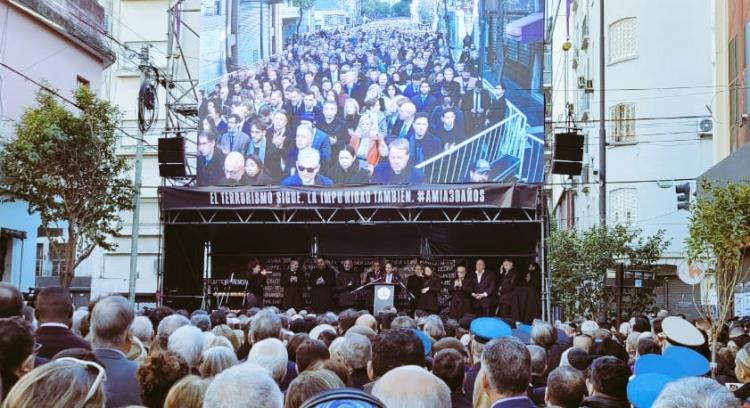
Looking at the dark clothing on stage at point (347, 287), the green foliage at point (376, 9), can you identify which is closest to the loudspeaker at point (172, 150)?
the dark clothing on stage at point (347, 287)

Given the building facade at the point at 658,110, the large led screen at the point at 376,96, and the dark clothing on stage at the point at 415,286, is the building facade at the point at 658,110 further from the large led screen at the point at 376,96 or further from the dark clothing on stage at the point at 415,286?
the dark clothing on stage at the point at 415,286

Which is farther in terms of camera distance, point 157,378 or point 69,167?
point 69,167

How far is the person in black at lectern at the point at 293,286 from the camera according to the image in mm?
21766

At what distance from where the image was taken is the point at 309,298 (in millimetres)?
22203

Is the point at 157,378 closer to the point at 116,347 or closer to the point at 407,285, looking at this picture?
the point at 116,347

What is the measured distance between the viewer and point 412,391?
378 cm

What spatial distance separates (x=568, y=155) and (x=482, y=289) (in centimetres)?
339

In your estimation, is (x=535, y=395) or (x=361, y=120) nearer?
(x=535, y=395)

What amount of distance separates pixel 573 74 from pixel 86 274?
2205 cm

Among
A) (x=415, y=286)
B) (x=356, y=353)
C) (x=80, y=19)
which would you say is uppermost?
(x=80, y=19)

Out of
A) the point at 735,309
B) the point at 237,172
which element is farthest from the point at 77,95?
the point at 735,309

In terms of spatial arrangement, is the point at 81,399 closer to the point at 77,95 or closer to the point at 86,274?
the point at 77,95

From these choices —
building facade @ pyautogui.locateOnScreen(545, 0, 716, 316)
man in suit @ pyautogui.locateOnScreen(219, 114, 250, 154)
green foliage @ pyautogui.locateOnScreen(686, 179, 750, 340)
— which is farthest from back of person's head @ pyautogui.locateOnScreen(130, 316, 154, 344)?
building facade @ pyautogui.locateOnScreen(545, 0, 716, 316)

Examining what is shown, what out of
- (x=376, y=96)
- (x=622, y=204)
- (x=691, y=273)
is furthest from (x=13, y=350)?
(x=622, y=204)
